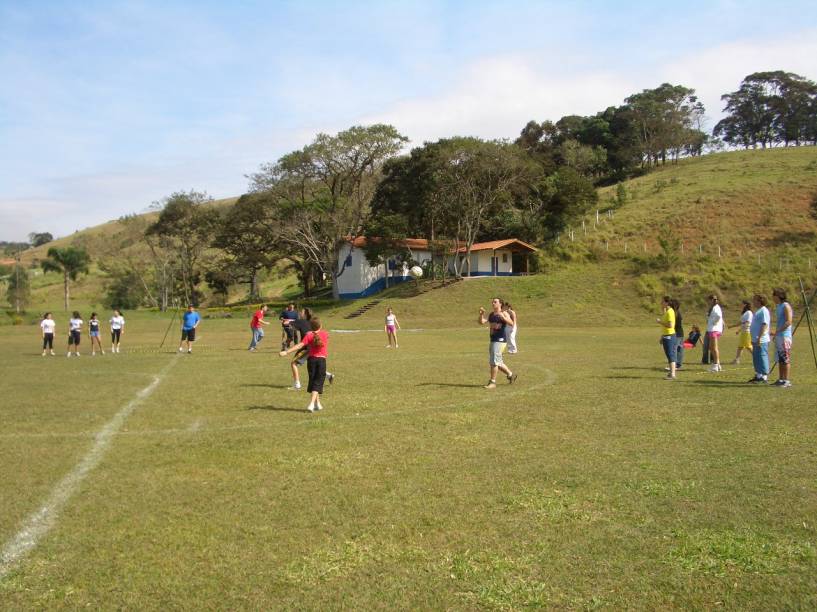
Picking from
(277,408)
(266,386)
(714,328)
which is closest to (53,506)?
(277,408)

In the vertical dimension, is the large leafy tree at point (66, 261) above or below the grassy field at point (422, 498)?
above

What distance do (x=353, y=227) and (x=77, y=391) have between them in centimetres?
5047

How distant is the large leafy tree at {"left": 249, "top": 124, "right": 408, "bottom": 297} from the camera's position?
60.9 m

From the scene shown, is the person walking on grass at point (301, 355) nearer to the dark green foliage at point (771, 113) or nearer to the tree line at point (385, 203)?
the tree line at point (385, 203)

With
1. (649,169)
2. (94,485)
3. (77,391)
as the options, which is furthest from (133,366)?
(649,169)

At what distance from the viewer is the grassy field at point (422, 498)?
470cm

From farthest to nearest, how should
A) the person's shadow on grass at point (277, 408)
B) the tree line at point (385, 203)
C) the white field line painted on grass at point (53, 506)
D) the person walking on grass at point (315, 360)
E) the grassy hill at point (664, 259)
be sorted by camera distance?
the tree line at point (385, 203) < the grassy hill at point (664, 259) < the person's shadow on grass at point (277, 408) < the person walking on grass at point (315, 360) < the white field line painted on grass at point (53, 506)

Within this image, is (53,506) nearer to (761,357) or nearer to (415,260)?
(761,357)

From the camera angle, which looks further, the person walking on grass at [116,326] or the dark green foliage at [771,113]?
the dark green foliage at [771,113]

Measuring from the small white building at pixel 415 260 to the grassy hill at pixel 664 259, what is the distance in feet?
14.5

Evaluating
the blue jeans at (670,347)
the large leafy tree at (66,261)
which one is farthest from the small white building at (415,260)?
the blue jeans at (670,347)

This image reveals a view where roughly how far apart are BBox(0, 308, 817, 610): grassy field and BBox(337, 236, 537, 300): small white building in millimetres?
46594

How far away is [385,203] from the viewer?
64562mm

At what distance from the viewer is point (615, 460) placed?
313 inches
